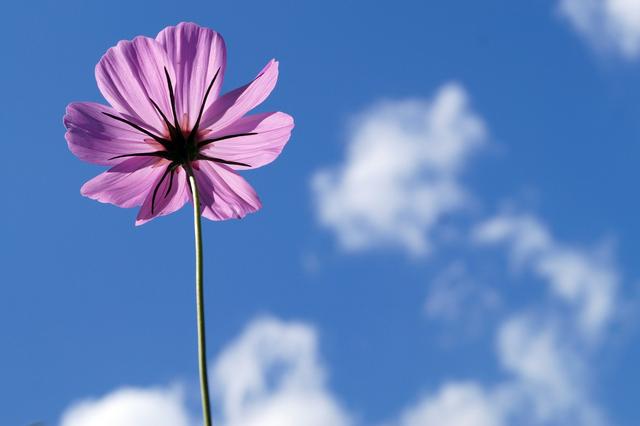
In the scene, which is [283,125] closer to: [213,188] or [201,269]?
[213,188]

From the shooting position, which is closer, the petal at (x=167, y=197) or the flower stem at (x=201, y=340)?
the flower stem at (x=201, y=340)

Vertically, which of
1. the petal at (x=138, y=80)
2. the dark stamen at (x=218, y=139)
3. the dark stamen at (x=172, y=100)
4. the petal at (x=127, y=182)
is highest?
the petal at (x=138, y=80)

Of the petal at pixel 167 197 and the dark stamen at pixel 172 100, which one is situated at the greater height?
the dark stamen at pixel 172 100

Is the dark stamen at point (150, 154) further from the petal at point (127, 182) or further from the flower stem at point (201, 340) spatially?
the flower stem at point (201, 340)

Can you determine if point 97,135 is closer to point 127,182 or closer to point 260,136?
point 127,182

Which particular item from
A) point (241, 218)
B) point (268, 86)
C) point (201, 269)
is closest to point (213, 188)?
point (241, 218)

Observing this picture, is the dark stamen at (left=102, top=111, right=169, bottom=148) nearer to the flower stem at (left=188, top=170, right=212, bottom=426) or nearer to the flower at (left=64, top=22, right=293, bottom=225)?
the flower at (left=64, top=22, right=293, bottom=225)

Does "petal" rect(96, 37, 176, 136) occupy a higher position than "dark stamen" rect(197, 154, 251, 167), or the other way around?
"petal" rect(96, 37, 176, 136)

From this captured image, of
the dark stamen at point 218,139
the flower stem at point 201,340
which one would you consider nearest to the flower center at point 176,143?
the dark stamen at point 218,139

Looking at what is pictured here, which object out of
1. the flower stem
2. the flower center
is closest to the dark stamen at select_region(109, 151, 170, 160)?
the flower center
